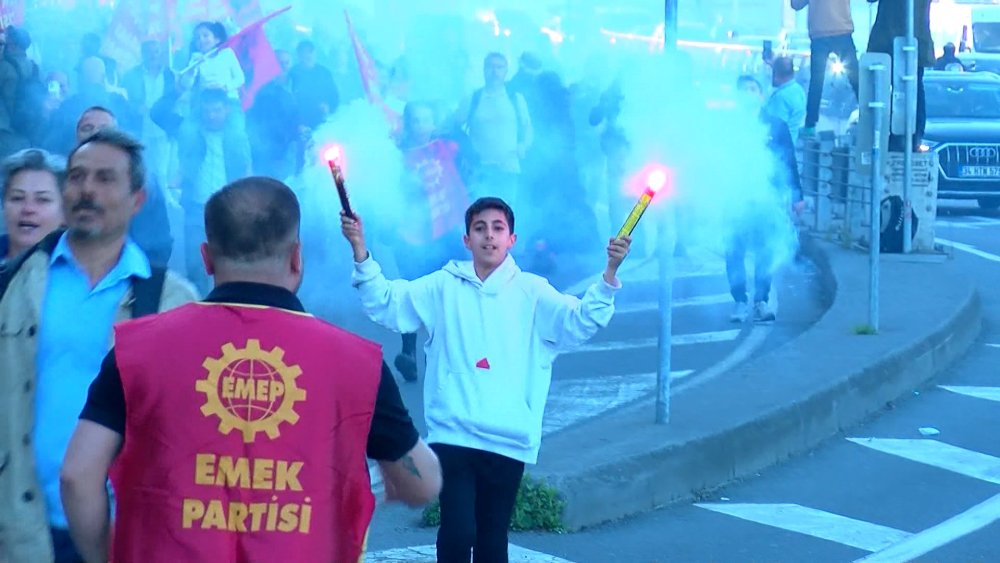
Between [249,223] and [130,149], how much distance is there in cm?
89

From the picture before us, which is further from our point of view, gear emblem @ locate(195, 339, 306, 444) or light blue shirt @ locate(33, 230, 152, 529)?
light blue shirt @ locate(33, 230, 152, 529)

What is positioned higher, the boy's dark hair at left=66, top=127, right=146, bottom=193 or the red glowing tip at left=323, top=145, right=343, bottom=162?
the boy's dark hair at left=66, top=127, right=146, bottom=193

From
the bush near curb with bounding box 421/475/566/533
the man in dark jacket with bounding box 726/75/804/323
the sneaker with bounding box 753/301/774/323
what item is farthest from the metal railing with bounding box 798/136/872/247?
the bush near curb with bounding box 421/475/566/533

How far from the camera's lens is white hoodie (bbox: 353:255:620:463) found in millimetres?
5062

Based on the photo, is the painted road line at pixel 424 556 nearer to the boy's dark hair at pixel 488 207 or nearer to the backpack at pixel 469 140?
the boy's dark hair at pixel 488 207

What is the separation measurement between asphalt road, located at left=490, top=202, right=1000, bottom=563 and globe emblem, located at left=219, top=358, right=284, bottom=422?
3671 mm

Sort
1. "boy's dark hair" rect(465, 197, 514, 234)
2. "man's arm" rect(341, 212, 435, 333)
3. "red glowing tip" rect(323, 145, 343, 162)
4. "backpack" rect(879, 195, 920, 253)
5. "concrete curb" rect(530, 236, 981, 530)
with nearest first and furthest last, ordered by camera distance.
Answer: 1. "red glowing tip" rect(323, 145, 343, 162)
2. "man's arm" rect(341, 212, 435, 333)
3. "boy's dark hair" rect(465, 197, 514, 234)
4. "concrete curb" rect(530, 236, 981, 530)
5. "backpack" rect(879, 195, 920, 253)


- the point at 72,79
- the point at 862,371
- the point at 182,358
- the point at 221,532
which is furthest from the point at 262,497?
the point at 72,79

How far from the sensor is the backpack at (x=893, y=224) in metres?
14.6

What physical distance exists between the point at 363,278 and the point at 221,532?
2.50 m

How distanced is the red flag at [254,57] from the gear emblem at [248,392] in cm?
907

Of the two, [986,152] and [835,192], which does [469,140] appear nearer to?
[835,192]

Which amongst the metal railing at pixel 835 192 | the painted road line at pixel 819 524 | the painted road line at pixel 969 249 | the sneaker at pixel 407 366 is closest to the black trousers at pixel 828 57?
the metal railing at pixel 835 192

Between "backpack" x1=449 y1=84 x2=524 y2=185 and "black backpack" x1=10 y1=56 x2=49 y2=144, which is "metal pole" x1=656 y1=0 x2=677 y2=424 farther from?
"black backpack" x1=10 y1=56 x2=49 y2=144
